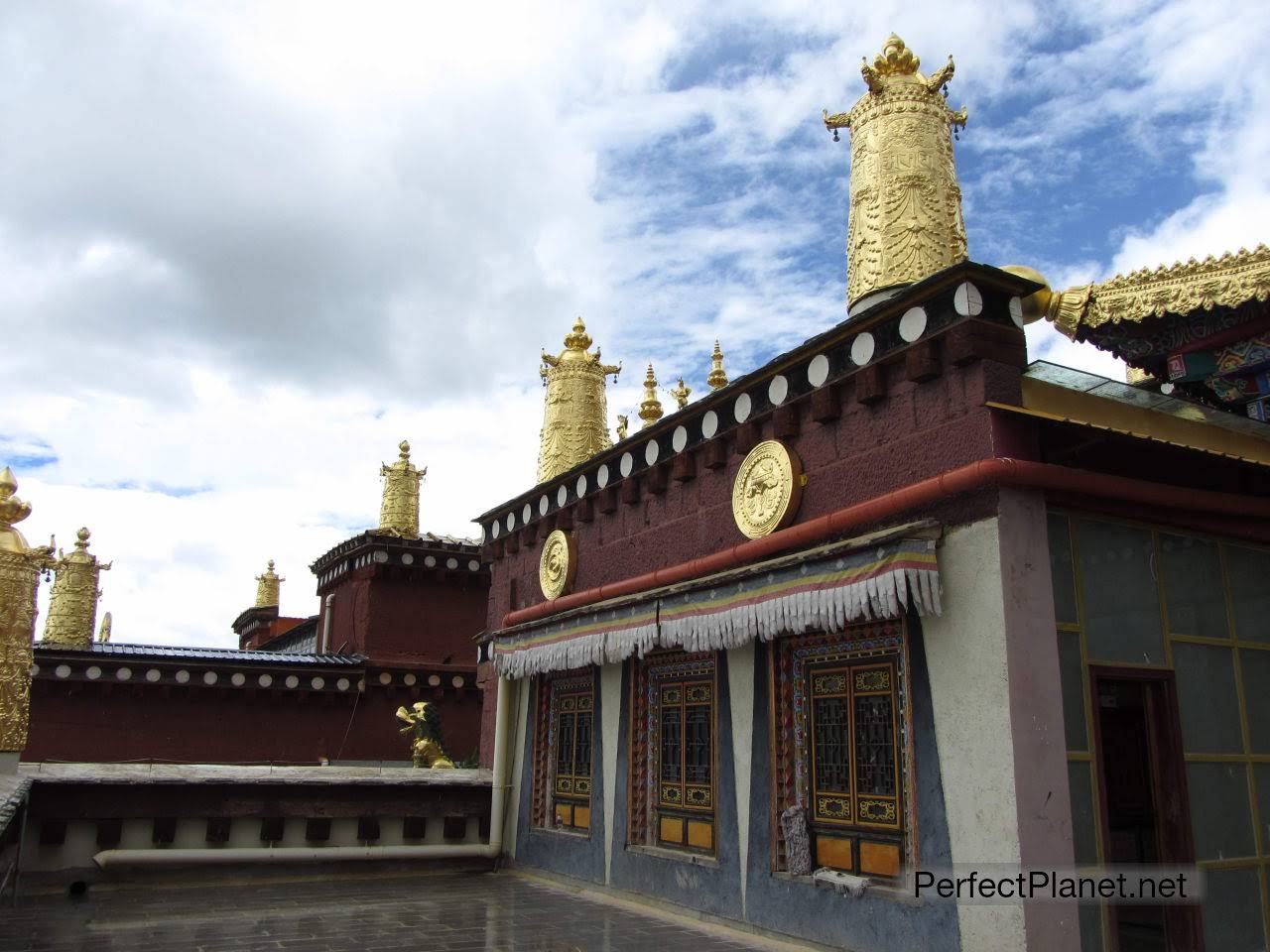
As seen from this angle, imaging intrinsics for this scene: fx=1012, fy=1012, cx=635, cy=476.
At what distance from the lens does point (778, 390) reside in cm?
892

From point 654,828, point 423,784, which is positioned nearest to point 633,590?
point 654,828

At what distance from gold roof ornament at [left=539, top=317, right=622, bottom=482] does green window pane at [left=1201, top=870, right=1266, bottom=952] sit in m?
10.6

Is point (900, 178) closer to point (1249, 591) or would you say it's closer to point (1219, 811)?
point (1249, 591)

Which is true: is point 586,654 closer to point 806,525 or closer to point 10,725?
point 806,525

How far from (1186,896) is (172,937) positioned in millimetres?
7533

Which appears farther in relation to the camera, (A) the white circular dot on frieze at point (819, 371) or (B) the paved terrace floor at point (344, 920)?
(A) the white circular dot on frieze at point (819, 371)

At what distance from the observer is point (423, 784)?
12.5 meters

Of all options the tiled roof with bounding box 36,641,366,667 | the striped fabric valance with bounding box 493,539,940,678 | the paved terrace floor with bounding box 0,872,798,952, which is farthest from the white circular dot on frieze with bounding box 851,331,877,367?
the tiled roof with bounding box 36,641,366,667

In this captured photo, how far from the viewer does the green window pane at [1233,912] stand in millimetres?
6570

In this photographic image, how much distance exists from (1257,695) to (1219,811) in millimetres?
1008

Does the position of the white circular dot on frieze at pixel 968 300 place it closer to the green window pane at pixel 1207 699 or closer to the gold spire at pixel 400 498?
the green window pane at pixel 1207 699

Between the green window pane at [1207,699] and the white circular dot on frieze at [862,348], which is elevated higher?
the white circular dot on frieze at [862,348]

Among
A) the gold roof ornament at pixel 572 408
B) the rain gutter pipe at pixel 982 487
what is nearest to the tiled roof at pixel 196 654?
the gold roof ornament at pixel 572 408

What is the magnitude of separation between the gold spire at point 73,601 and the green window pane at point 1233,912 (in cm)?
2845
